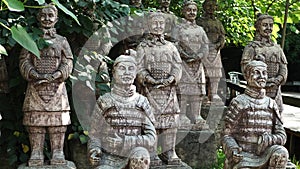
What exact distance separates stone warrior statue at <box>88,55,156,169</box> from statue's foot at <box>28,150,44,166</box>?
0.77 meters

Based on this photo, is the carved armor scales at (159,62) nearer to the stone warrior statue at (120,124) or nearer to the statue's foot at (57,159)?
the stone warrior statue at (120,124)

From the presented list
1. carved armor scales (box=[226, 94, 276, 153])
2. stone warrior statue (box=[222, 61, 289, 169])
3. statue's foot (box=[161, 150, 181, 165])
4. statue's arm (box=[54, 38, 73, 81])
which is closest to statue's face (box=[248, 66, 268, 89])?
stone warrior statue (box=[222, 61, 289, 169])

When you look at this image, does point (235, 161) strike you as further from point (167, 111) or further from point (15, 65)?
point (15, 65)

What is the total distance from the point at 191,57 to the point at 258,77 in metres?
1.87

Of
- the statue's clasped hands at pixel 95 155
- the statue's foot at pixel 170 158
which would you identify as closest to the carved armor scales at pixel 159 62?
the statue's foot at pixel 170 158

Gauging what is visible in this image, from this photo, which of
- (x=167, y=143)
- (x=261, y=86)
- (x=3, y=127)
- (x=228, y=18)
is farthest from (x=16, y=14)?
(x=228, y=18)

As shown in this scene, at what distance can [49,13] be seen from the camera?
3924 millimetres

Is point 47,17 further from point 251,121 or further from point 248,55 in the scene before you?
point 248,55

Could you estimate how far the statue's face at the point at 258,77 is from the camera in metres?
3.58

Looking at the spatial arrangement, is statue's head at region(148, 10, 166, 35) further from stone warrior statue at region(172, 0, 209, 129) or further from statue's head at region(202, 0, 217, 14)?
statue's head at region(202, 0, 217, 14)

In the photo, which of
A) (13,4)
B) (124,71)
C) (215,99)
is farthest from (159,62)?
(13,4)

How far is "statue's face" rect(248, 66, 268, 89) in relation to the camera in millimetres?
3582

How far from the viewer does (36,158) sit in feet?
13.1

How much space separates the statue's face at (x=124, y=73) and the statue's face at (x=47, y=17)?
2.93 feet
